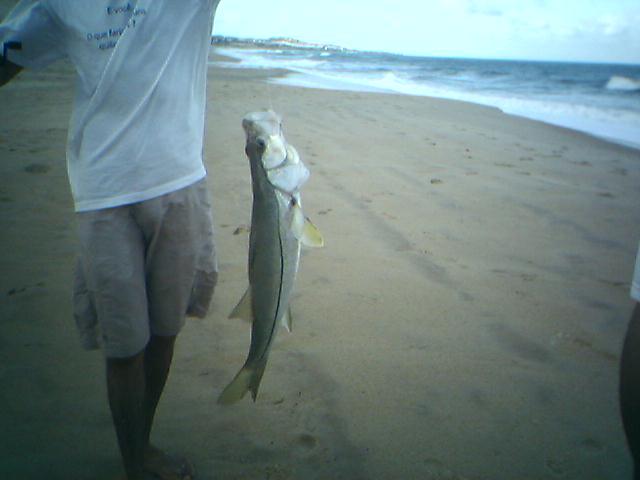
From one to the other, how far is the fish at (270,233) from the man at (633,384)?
3.56 feet

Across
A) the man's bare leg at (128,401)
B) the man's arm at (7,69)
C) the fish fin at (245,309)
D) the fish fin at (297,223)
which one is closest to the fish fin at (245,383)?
the fish fin at (245,309)

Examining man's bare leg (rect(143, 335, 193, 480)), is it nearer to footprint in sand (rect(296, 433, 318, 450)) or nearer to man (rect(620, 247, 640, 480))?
footprint in sand (rect(296, 433, 318, 450))

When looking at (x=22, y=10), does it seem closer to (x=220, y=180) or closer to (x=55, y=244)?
(x=55, y=244)

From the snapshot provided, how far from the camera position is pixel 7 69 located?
5.64ft

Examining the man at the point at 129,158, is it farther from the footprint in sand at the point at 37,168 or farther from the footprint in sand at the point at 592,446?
the footprint in sand at the point at 37,168

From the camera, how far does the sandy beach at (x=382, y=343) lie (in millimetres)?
2150

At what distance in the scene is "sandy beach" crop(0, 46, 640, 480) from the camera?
2150mm

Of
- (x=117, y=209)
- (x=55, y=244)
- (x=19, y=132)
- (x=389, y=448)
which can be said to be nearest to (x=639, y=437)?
(x=389, y=448)

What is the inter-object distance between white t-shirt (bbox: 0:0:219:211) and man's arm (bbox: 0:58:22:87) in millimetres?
44

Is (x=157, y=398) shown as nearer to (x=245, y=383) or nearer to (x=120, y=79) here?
(x=245, y=383)

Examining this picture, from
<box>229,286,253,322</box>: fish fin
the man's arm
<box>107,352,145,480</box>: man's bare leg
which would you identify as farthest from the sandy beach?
the man's arm

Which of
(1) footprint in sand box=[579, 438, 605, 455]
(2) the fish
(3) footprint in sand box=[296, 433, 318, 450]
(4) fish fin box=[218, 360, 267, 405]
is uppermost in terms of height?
(2) the fish

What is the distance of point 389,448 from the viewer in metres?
2.18

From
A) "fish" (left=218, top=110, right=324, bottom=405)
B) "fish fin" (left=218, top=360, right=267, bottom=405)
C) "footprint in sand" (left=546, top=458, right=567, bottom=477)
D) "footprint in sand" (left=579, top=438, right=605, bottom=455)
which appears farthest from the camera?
"footprint in sand" (left=579, top=438, right=605, bottom=455)
